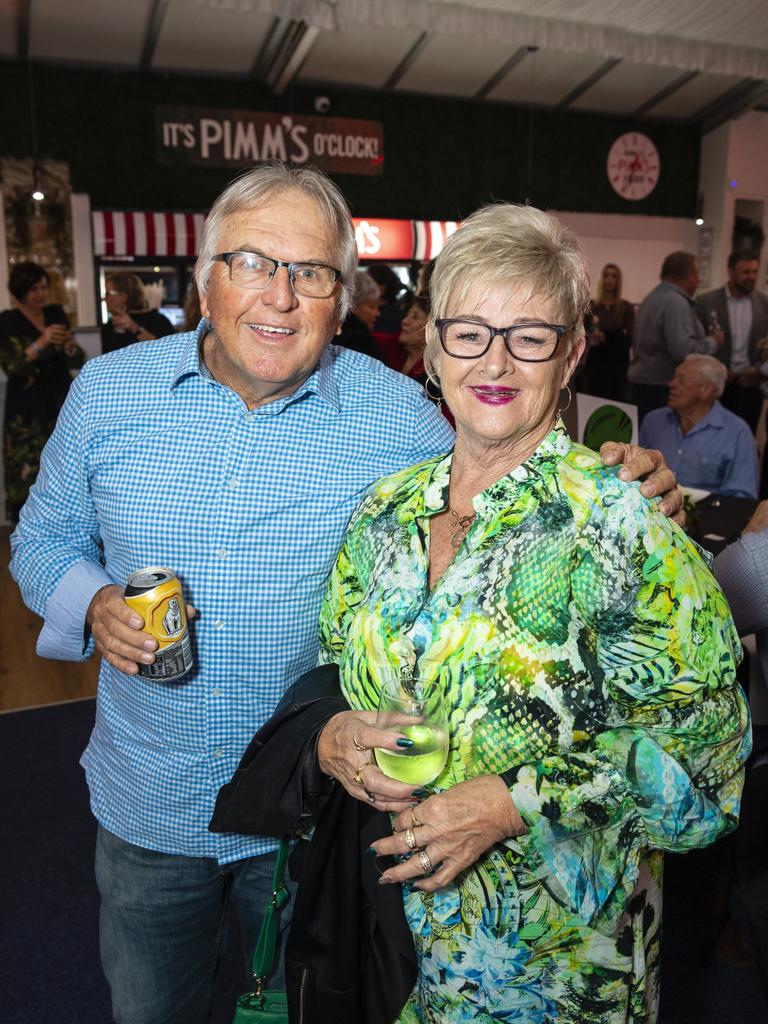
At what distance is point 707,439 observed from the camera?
4.00m

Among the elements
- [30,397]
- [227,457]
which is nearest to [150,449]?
[227,457]

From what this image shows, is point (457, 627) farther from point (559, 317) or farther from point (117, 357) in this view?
point (117, 357)

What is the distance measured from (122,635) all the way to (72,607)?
0.67 feet

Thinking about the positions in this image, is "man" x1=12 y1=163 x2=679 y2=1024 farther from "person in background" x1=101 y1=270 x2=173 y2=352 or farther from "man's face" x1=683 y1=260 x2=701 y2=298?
"man's face" x1=683 y1=260 x2=701 y2=298

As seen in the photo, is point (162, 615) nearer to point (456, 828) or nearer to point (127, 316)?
point (456, 828)

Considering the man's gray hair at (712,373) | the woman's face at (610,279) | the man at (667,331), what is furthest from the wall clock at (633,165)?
the man's gray hair at (712,373)

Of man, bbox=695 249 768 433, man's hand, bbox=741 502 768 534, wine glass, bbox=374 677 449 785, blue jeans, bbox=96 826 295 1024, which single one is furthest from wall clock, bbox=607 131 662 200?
wine glass, bbox=374 677 449 785

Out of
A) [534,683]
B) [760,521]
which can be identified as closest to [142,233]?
A: [760,521]

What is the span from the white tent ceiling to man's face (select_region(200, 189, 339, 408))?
433 cm

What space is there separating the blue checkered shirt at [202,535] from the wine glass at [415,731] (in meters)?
0.41

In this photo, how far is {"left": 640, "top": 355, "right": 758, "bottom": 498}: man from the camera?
3.93 meters

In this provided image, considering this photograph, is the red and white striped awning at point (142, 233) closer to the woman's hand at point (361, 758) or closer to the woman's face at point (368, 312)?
the woman's face at point (368, 312)

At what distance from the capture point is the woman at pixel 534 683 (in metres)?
1.13

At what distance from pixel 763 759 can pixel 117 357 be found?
1497mm
